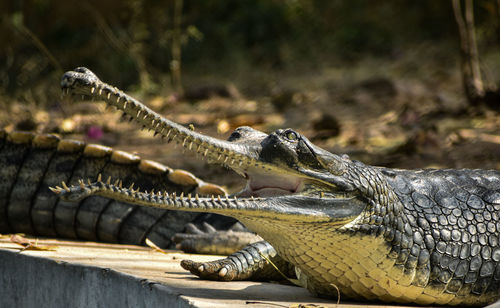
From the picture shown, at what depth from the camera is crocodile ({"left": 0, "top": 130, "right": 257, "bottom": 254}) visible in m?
3.68

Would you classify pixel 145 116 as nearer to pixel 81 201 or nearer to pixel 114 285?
pixel 114 285

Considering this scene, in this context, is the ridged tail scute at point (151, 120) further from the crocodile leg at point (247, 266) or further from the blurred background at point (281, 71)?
the blurred background at point (281, 71)

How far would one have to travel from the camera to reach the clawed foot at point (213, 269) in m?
2.61

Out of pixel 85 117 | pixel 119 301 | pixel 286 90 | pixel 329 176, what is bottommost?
pixel 119 301

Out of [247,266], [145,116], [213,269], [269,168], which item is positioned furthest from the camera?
[247,266]

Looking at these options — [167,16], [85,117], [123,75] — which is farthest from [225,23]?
[85,117]

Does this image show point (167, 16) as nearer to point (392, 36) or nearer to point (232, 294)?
point (392, 36)

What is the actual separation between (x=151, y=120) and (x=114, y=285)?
70cm

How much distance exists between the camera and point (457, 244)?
7.86 ft

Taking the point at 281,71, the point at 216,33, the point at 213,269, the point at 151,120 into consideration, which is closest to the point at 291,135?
the point at 151,120

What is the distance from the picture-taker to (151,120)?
2.03m

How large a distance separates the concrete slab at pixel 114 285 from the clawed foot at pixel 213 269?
3cm

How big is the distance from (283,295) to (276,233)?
1.22 ft

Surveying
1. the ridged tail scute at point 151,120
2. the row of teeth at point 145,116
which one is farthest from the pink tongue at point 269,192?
the row of teeth at point 145,116
